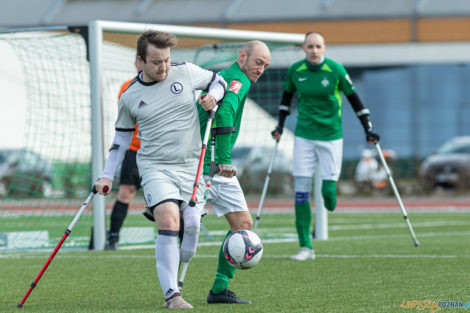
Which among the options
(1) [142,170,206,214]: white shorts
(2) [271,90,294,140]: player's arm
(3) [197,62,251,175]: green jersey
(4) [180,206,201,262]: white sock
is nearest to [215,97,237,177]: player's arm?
(3) [197,62,251,175]: green jersey

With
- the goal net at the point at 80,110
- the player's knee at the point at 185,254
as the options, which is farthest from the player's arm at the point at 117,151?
the goal net at the point at 80,110

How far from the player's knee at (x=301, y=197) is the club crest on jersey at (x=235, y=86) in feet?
10.3

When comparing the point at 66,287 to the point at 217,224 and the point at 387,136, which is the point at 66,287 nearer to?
the point at 217,224

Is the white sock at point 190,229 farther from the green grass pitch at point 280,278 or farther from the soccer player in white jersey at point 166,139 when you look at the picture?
the green grass pitch at point 280,278

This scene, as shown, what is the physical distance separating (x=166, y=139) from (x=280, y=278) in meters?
2.04

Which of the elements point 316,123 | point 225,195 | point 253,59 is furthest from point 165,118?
point 316,123

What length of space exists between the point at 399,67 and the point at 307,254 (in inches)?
1003

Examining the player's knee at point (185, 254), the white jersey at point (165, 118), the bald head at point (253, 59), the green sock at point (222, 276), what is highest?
the bald head at point (253, 59)

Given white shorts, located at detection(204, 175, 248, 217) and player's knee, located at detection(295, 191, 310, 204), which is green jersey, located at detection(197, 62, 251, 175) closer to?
white shorts, located at detection(204, 175, 248, 217)

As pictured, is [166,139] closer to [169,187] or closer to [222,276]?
[169,187]

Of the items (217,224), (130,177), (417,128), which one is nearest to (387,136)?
(417,128)

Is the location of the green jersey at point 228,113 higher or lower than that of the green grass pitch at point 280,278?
higher

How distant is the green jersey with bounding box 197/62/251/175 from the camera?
597cm

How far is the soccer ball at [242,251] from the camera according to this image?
5918 mm
